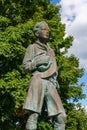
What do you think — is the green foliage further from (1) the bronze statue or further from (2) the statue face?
(2) the statue face

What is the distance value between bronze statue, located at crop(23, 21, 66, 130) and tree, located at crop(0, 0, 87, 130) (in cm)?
1664

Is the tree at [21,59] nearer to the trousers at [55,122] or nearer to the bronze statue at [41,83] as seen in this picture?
the bronze statue at [41,83]

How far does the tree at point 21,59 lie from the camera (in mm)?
27859

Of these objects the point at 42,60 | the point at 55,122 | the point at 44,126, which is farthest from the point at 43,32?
the point at 44,126

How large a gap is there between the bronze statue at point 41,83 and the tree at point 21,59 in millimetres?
16643

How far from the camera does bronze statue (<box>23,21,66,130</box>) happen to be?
9.79m

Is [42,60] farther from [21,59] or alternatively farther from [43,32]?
[21,59]

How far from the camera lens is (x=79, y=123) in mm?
33031

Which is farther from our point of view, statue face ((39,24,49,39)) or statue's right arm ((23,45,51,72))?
statue face ((39,24,49,39))

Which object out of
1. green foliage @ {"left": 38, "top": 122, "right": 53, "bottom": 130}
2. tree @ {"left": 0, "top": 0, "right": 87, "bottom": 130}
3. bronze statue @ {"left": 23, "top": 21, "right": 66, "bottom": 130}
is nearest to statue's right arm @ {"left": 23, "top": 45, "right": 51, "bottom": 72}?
bronze statue @ {"left": 23, "top": 21, "right": 66, "bottom": 130}

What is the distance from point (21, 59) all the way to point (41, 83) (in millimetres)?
19014

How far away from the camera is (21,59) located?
29.0 metres

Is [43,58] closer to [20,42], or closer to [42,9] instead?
[20,42]

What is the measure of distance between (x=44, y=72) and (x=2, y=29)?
69.9 feet
